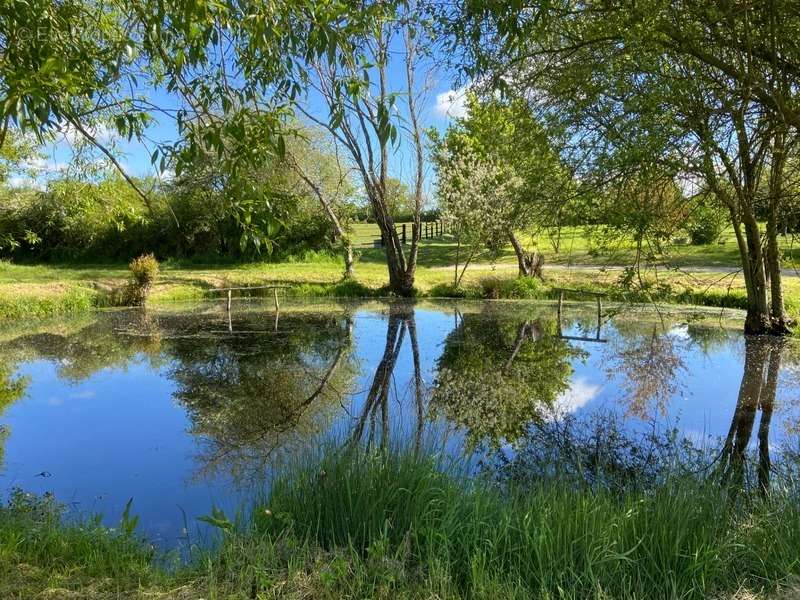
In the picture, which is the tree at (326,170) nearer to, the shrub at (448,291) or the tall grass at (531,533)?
the shrub at (448,291)

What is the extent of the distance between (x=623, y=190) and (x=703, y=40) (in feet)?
6.51

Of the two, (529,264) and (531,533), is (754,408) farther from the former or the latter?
(529,264)

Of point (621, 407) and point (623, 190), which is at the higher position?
point (623, 190)

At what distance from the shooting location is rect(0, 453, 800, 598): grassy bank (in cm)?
303

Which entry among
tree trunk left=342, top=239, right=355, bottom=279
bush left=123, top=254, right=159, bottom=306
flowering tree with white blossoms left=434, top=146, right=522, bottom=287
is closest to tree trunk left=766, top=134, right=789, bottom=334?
flowering tree with white blossoms left=434, top=146, right=522, bottom=287

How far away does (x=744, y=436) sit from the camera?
7109 millimetres

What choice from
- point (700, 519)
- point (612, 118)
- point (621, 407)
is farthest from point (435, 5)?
point (621, 407)

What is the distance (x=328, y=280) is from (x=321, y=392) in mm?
12013

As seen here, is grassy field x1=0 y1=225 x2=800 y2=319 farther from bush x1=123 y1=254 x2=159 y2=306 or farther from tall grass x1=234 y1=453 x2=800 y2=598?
tall grass x1=234 y1=453 x2=800 y2=598

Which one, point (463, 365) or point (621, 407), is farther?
point (463, 365)

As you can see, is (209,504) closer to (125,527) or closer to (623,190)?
(125,527)

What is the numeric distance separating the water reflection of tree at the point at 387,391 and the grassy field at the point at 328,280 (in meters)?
3.95

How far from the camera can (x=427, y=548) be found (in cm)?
339

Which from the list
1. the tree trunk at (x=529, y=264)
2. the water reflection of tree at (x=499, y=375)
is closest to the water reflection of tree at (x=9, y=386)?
the water reflection of tree at (x=499, y=375)
